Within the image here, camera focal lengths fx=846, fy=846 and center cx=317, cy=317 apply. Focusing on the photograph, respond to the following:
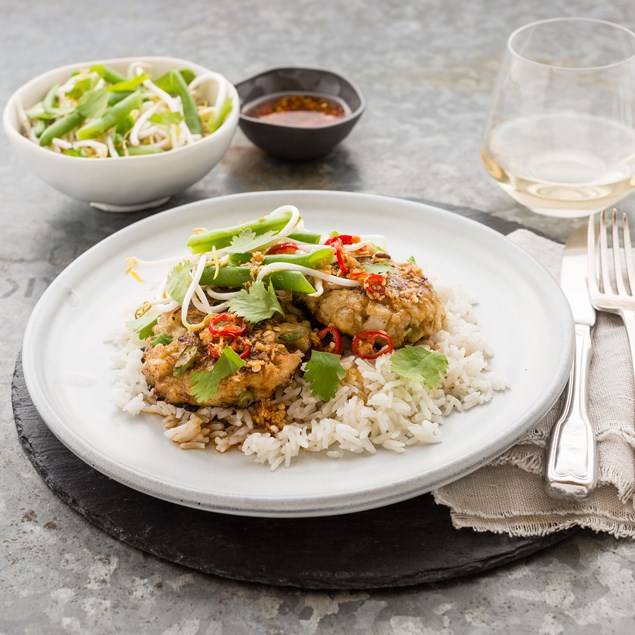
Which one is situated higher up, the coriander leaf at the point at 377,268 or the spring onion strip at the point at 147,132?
the coriander leaf at the point at 377,268

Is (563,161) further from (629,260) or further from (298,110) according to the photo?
(298,110)

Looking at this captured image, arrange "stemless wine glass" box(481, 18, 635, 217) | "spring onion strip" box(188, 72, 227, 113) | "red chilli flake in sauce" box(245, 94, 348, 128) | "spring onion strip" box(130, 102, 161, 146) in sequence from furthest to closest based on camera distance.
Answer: "red chilli flake in sauce" box(245, 94, 348, 128) < "spring onion strip" box(188, 72, 227, 113) < "spring onion strip" box(130, 102, 161, 146) < "stemless wine glass" box(481, 18, 635, 217)

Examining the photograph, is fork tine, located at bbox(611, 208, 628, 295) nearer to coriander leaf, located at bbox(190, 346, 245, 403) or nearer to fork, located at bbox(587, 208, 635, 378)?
fork, located at bbox(587, 208, 635, 378)

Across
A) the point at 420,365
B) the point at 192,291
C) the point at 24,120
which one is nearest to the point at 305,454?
the point at 420,365

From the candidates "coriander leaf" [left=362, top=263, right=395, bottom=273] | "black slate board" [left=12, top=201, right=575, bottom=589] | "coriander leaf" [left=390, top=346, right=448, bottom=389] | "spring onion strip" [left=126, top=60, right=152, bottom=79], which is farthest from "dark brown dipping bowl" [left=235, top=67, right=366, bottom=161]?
"black slate board" [left=12, top=201, right=575, bottom=589]

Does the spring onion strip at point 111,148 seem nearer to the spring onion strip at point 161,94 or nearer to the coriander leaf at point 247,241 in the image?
the spring onion strip at point 161,94

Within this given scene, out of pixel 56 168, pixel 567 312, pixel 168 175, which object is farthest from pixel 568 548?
pixel 56 168

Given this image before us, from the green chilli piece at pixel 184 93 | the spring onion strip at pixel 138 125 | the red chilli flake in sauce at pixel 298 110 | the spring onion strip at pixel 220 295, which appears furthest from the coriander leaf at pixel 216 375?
the red chilli flake in sauce at pixel 298 110
